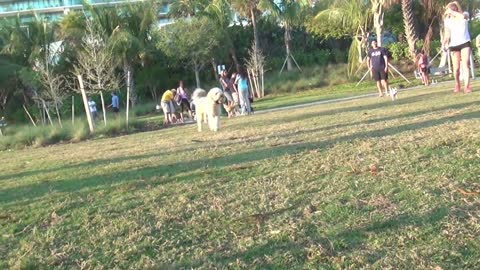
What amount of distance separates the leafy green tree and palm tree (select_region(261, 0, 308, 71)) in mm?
4165

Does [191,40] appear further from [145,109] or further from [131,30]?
[145,109]

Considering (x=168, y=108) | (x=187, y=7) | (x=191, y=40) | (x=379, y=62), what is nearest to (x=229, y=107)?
(x=168, y=108)

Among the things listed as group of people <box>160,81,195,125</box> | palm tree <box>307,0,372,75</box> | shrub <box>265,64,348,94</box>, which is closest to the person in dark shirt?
group of people <box>160,81,195,125</box>

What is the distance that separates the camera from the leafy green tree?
1521 inches

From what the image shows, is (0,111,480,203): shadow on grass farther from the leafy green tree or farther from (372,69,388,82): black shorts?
the leafy green tree

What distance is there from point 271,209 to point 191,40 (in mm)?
35062

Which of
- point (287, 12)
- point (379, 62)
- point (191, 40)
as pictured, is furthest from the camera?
point (287, 12)

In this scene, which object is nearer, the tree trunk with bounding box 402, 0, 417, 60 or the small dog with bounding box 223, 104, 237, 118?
the small dog with bounding box 223, 104, 237, 118

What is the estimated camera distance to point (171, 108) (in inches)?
821

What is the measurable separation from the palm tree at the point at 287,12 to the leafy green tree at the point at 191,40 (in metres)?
4.17

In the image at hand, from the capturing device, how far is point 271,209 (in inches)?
168

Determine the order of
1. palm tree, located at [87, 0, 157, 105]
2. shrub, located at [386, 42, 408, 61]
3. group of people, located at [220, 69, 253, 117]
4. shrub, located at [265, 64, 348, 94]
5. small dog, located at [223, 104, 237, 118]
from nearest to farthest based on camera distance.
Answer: group of people, located at [220, 69, 253, 117], small dog, located at [223, 104, 237, 118], shrub, located at [265, 64, 348, 94], shrub, located at [386, 42, 408, 61], palm tree, located at [87, 0, 157, 105]

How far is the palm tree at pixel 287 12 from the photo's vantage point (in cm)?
3881

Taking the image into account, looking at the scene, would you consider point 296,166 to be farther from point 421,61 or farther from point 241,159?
point 421,61
